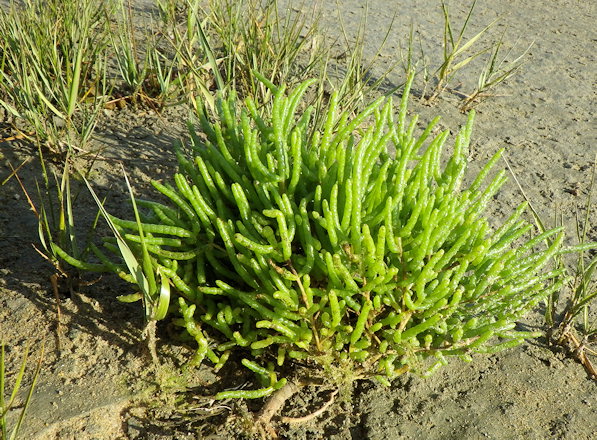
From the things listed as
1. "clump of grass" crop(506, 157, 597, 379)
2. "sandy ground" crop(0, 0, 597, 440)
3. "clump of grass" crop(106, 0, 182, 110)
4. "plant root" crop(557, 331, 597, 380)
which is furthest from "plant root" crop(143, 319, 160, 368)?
"clump of grass" crop(106, 0, 182, 110)

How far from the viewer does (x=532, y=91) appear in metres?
4.51

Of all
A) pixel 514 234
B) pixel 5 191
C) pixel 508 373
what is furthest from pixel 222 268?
pixel 5 191

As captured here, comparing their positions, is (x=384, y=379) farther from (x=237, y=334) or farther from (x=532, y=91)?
(x=532, y=91)

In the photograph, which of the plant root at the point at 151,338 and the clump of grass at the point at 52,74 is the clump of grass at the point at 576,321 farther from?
the clump of grass at the point at 52,74

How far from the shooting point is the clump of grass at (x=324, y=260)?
6.23 feet

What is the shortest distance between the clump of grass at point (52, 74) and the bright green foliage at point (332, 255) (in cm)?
115

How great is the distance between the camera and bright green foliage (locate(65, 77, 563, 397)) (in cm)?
190

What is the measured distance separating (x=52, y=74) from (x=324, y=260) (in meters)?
2.24

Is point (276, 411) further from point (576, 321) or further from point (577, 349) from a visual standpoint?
point (576, 321)

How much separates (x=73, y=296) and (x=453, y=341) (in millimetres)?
1314

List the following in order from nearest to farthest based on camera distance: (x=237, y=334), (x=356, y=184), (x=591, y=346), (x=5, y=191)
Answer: (x=356, y=184) < (x=237, y=334) < (x=591, y=346) < (x=5, y=191)

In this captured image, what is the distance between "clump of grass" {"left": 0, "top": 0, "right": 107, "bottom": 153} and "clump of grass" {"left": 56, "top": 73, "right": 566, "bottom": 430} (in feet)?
3.84

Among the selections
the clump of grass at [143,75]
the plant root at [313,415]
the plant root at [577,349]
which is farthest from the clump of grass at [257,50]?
the plant root at [577,349]

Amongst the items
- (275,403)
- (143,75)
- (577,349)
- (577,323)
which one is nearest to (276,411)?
(275,403)
